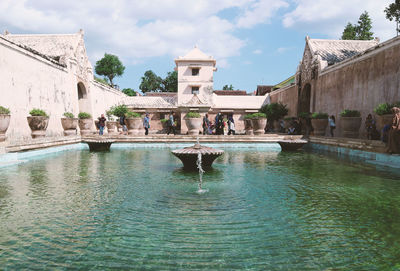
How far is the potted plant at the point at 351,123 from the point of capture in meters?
10.5

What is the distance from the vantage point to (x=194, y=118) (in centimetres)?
1312

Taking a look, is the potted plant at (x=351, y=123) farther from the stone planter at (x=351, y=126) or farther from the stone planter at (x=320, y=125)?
the stone planter at (x=320, y=125)

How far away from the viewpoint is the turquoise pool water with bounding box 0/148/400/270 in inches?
84.7

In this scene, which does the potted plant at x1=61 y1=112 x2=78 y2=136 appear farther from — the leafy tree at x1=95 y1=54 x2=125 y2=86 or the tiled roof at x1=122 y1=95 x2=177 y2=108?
the leafy tree at x1=95 y1=54 x2=125 y2=86

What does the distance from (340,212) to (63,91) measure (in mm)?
15710

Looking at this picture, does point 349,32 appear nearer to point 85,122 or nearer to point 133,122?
point 133,122

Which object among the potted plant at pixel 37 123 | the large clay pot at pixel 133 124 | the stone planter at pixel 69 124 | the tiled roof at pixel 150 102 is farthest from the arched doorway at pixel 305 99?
the potted plant at pixel 37 123

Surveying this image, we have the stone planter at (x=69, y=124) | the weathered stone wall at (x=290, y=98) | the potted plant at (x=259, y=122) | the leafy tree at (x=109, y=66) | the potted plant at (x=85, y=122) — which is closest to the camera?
the stone planter at (x=69, y=124)

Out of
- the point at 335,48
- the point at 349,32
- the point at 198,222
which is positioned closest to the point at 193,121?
the point at 198,222

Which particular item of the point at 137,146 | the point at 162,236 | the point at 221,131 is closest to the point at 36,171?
the point at 162,236

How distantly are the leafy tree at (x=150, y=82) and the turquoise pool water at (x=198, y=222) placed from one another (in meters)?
47.1

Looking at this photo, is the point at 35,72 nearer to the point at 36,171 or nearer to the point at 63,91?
the point at 63,91

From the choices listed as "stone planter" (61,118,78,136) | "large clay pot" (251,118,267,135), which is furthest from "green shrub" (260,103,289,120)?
"stone planter" (61,118,78,136)

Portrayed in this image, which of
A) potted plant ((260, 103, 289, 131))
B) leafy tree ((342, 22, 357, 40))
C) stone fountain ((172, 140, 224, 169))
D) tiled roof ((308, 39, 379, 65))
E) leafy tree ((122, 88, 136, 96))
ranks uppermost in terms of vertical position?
leafy tree ((342, 22, 357, 40))
